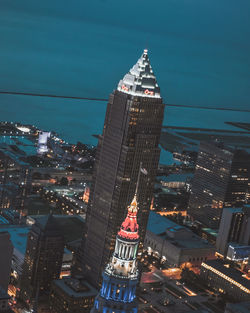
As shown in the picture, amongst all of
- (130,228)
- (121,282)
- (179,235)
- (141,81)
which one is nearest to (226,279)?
(179,235)

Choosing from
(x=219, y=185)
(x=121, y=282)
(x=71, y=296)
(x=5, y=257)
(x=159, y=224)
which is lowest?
(x=159, y=224)

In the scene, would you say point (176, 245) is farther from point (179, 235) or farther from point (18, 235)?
point (18, 235)

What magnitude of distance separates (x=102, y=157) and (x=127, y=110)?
1.93 m

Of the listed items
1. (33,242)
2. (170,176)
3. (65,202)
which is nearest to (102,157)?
(33,242)

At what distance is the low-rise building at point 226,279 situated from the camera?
20.8 meters

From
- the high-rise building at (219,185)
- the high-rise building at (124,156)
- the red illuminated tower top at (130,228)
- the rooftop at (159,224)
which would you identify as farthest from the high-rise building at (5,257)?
the high-rise building at (219,185)

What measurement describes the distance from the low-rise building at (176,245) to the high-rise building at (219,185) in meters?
3.78

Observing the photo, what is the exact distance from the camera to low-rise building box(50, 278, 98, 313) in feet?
57.1

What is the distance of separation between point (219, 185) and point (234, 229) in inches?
150

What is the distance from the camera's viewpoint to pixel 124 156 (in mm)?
18375

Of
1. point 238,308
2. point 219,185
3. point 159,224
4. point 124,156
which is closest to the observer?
point 238,308

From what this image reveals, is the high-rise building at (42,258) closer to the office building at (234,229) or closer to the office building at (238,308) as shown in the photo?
the office building at (238,308)

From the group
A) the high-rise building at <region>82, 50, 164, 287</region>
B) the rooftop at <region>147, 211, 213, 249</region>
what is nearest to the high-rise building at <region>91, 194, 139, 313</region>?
the high-rise building at <region>82, 50, 164, 287</region>

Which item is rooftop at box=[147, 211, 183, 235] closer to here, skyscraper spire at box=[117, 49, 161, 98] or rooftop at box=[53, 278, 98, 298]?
rooftop at box=[53, 278, 98, 298]
